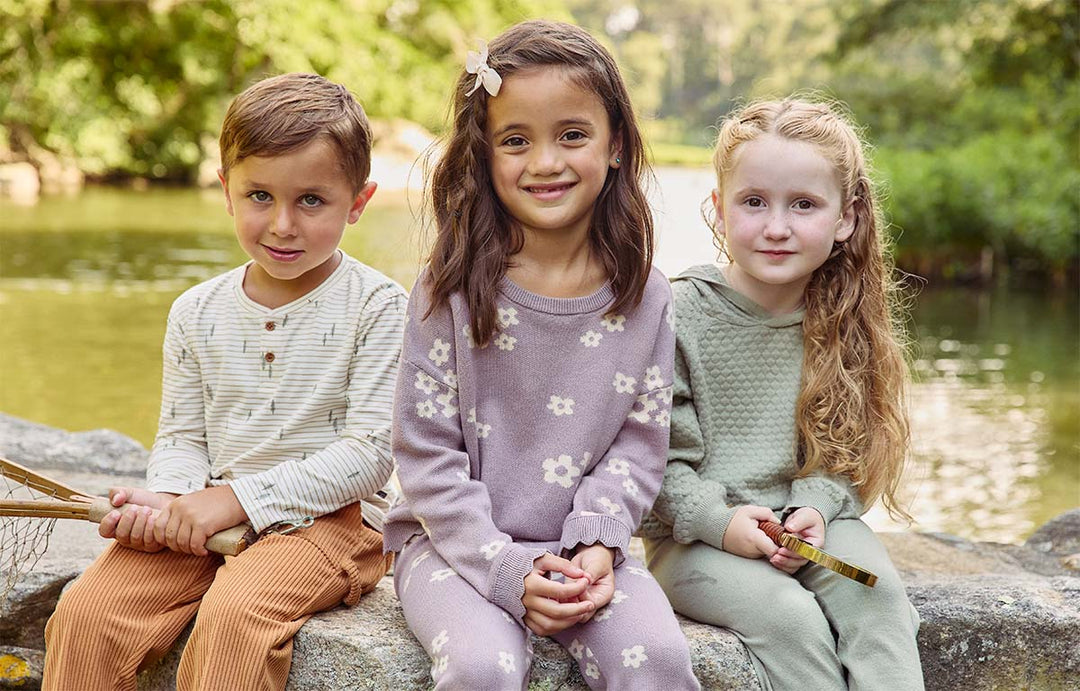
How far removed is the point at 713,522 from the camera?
2.31m

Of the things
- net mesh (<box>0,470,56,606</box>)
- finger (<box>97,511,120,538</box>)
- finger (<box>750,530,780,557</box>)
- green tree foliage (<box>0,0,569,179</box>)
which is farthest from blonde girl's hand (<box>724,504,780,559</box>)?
green tree foliage (<box>0,0,569,179</box>)

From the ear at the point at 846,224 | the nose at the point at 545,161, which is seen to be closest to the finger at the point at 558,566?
the nose at the point at 545,161

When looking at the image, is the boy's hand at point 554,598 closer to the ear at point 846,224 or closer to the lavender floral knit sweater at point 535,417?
the lavender floral knit sweater at point 535,417

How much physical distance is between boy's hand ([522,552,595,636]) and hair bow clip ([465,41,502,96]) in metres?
0.85

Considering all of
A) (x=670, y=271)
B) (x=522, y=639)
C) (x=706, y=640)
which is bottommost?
(x=670, y=271)

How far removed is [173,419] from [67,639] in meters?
Result: 0.51

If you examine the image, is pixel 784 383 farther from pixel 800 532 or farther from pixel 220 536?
pixel 220 536

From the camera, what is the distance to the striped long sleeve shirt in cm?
232

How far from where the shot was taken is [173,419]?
7.98ft

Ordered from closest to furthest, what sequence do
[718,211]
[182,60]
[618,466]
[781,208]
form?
[618,466]
[781,208]
[718,211]
[182,60]

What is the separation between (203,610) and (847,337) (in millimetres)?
1391

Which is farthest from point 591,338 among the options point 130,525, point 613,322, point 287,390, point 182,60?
point 182,60

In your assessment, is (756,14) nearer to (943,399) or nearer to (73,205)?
(73,205)

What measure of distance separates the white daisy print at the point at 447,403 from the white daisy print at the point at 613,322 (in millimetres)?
321
